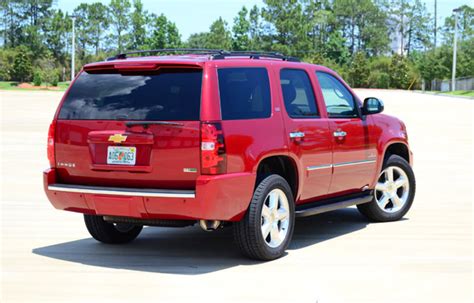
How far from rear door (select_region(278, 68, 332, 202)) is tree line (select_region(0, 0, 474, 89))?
10627 cm

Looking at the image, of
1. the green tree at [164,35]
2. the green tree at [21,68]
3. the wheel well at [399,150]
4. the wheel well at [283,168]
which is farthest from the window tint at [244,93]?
the green tree at [164,35]

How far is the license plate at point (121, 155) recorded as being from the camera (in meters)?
6.95

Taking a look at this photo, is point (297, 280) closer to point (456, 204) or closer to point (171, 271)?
point (171, 271)

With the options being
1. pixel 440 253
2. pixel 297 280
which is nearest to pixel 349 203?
pixel 440 253

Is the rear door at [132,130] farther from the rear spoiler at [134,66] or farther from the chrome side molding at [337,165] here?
the chrome side molding at [337,165]

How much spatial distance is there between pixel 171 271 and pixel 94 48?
135m

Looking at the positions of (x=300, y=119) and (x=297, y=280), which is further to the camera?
(x=300, y=119)

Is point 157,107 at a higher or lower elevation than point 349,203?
higher

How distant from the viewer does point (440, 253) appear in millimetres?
7844

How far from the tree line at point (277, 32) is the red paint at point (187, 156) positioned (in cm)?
10694

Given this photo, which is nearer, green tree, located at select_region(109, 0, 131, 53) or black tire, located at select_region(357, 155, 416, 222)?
black tire, located at select_region(357, 155, 416, 222)

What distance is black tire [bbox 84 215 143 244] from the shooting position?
812 cm

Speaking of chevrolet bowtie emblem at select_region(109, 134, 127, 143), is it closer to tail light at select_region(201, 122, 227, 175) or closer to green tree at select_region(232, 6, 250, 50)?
tail light at select_region(201, 122, 227, 175)

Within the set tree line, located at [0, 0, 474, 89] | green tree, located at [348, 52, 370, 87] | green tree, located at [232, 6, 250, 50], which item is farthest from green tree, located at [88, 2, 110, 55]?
green tree, located at [348, 52, 370, 87]
